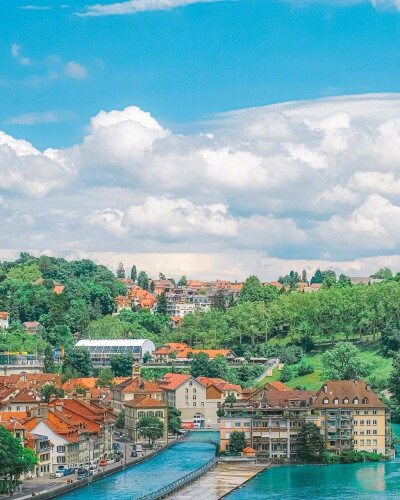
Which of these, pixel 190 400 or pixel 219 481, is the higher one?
pixel 190 400

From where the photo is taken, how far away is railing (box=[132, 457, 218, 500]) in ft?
217

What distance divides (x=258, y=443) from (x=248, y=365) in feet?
157

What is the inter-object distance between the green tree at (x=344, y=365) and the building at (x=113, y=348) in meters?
31.8

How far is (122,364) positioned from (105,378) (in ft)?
31.1

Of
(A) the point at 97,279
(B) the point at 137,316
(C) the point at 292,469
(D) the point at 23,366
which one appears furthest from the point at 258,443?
(A) the point at 97,279

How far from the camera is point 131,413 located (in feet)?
326

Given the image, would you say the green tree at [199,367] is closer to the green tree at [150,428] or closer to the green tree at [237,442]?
the green tree at [150,428]

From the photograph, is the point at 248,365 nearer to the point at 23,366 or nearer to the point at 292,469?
the point at 23,366

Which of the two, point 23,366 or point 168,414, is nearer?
point 168,414

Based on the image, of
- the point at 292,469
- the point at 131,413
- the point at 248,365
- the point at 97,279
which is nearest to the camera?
the point at 292,469

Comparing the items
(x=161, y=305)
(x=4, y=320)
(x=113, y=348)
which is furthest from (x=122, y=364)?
(x=161, y=305)

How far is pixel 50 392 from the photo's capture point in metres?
107

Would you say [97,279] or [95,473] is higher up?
[97,279]

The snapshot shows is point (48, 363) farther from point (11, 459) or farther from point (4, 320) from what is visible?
point (11, 459)
